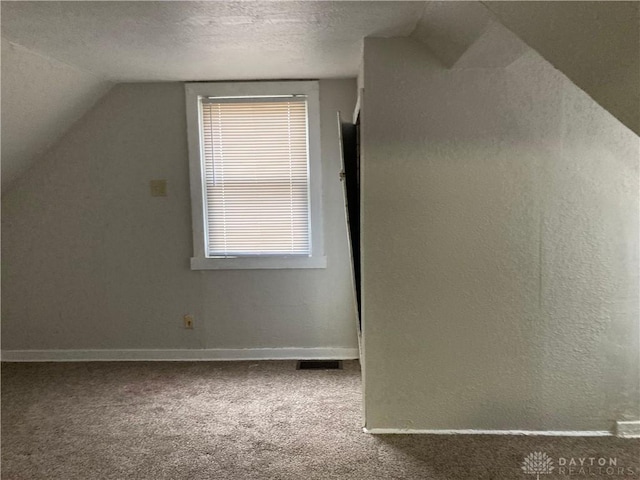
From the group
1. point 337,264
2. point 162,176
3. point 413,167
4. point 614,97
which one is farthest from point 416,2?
point 162,176

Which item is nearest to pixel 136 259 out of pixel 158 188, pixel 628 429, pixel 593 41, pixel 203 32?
pixel 158 188

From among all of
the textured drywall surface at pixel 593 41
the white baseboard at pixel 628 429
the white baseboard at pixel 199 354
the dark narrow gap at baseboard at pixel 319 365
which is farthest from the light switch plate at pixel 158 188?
the white baseboard at pixel 628 429

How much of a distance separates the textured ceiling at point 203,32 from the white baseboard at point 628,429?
7.13ft

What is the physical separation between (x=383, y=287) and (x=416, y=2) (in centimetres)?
124

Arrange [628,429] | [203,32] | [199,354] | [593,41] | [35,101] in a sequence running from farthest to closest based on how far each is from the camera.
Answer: [199,354]
[35,101]
[628,429]
[203,32]
[593,41]

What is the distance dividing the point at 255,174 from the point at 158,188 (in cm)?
70

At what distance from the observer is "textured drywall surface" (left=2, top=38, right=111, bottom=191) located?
214 cm

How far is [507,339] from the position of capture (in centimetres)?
206

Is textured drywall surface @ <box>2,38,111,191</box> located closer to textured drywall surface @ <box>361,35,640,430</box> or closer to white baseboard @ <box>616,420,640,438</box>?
textured drywall surface @ <box>361,35,640,430</box>

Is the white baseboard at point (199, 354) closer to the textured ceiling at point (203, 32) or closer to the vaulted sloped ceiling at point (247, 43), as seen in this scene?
the vaulted sloped ceiling at point (247, 43)

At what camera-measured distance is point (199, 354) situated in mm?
3107

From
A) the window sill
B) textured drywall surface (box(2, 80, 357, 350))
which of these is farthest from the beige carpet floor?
the window sill

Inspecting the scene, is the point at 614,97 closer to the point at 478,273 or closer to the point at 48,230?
the point at 478,273

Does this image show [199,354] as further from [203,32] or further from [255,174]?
[203,32]
